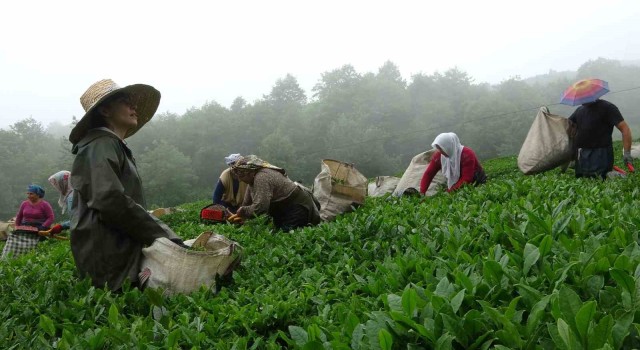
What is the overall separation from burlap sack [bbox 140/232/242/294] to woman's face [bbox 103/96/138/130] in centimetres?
85

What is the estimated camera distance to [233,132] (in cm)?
5538

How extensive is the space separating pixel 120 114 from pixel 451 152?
12.6 ft

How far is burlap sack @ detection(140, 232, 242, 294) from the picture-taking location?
109 inches

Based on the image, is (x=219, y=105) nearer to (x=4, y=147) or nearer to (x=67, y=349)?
(x=4, y=147)

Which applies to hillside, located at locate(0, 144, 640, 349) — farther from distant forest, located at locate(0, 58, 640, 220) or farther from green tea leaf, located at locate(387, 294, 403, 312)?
distant forest, located at locate(0, 58, 640, 220)

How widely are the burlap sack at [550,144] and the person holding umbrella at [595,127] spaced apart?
0.11 metres

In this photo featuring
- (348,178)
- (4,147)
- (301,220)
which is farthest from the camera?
(4,147)

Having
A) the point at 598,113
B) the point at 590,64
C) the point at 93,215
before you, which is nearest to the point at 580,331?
the point at 93,215

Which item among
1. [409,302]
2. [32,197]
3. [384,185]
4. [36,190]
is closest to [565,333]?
[409,302]

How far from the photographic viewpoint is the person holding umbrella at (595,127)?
5043 mm

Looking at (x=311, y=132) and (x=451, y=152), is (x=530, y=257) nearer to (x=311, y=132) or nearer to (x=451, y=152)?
(x=451, y=152)

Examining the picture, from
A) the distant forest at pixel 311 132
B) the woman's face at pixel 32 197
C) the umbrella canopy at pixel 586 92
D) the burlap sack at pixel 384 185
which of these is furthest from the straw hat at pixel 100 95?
the distant forest at pixel 311 132

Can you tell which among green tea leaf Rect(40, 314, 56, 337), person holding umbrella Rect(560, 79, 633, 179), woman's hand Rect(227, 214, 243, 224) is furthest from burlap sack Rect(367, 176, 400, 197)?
→ green tea leaf Rect(40, 314, 56, 337)

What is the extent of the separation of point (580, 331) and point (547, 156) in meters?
4.72
